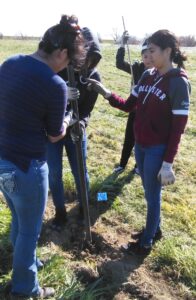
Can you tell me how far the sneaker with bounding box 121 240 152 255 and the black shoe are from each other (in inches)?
29.7

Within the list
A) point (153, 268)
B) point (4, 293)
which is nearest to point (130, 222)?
point (153, 268)

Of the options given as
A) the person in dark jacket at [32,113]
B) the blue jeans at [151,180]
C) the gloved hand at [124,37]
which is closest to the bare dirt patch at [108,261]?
the blue jeans at [151,180]

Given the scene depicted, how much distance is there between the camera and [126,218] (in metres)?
4.55

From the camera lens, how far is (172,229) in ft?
14.3

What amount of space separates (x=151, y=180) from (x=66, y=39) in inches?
63.0

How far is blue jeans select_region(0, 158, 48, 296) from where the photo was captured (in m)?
2.52

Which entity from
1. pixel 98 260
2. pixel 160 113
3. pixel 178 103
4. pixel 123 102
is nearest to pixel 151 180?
pixel 160 113

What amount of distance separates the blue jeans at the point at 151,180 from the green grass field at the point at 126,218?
0.25 m

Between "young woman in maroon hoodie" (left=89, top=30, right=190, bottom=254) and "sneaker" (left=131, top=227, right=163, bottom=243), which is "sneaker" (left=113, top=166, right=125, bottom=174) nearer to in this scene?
"sneaker" (left=131, top=227, right=163, bottom=243)

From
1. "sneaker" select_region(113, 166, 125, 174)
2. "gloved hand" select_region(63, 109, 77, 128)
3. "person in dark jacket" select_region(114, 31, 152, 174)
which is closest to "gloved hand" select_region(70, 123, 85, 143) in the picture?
"gloved hand" select_region(63, 109, 77, 128)

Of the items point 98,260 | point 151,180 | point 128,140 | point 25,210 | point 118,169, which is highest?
point 25,210

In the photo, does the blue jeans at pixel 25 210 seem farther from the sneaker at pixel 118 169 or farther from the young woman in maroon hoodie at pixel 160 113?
the sneaker at pixel 118 169

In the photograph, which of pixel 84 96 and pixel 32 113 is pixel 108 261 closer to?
pixel 84 96

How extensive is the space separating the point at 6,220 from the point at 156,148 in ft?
5.77
